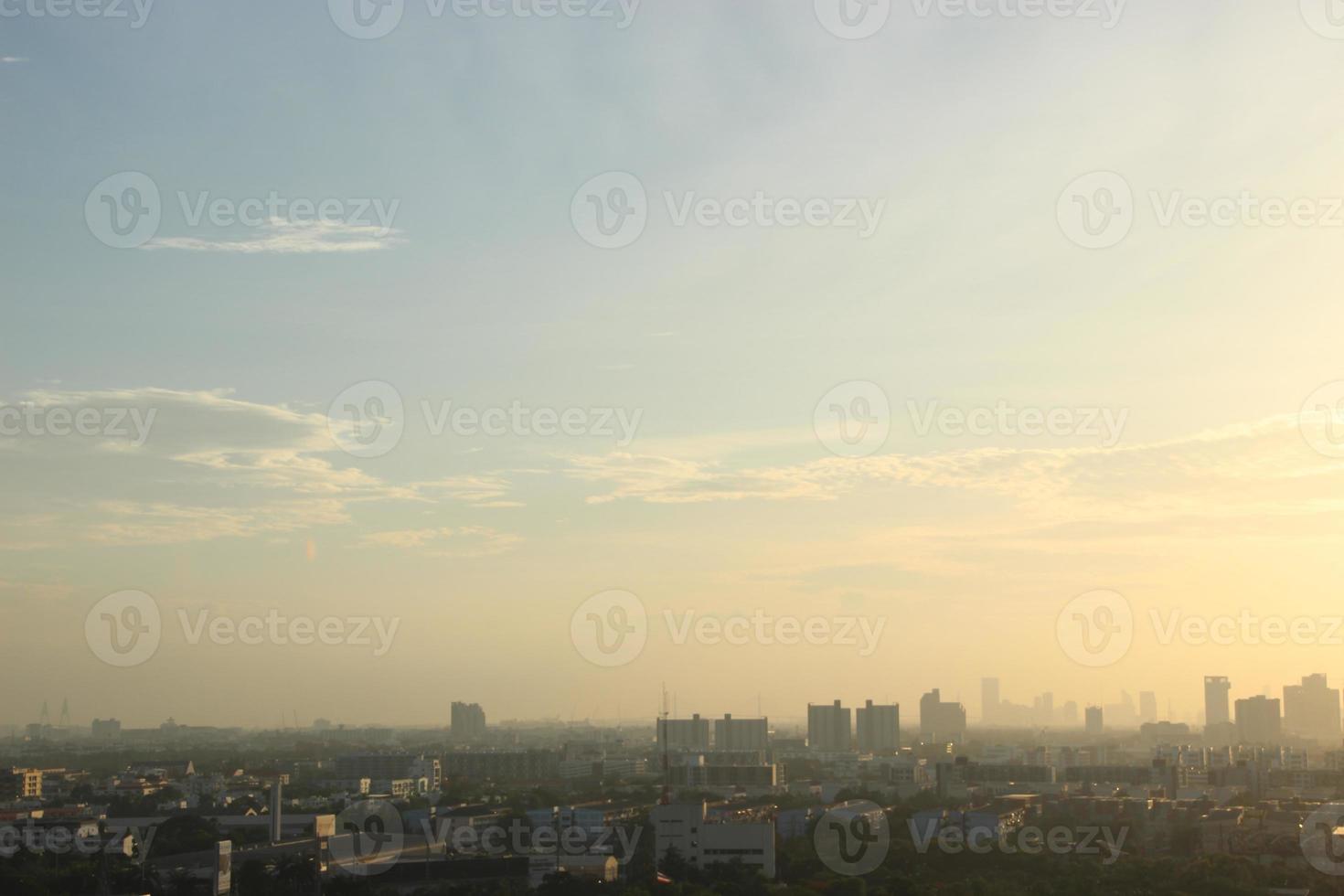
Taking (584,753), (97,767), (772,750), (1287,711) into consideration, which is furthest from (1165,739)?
(97,767)

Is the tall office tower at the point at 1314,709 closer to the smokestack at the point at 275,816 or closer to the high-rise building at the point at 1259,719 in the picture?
the high-rise building at the point at 1259,719

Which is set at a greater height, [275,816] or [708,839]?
[708,839]

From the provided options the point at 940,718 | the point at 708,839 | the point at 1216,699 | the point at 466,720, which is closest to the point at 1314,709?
the point at 1216,699

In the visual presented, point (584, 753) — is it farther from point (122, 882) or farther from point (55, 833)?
point (122, 882)

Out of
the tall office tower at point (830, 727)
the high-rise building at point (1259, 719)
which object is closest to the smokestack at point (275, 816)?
the tall office tower at point (830, 727)

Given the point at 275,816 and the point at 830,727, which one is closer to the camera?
the point at 275,816

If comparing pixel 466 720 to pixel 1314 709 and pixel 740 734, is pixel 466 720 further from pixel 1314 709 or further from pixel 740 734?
pixel 1314 709

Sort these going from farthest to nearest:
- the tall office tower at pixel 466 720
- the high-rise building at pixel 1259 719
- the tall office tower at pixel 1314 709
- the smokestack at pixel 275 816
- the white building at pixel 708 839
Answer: the tall office tower at pixel 466 720, the tall office tower at pixel 1314 709, the high-rise building at pixel 1259 719, the smokestack at pixel 275 816, the white building at pixel 708 839
